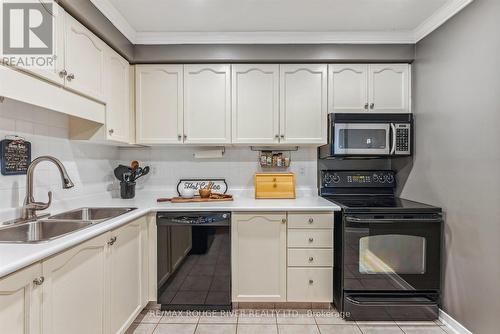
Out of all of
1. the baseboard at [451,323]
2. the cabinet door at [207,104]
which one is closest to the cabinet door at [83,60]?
the cabinet door at [207,104]

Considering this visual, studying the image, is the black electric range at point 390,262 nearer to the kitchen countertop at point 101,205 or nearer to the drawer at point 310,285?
the drawer at point 310,285

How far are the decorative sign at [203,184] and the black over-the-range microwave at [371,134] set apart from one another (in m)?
1.13

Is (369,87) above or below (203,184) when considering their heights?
above

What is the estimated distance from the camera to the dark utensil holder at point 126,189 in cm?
263

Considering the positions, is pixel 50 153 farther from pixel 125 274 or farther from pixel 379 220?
pixel 379 220

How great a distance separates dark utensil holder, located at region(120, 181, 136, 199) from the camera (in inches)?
104

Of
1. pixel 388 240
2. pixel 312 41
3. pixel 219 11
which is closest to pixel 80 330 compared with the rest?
pixel 388 240

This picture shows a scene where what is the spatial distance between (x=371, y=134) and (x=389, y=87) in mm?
499

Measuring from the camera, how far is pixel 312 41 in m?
2.45

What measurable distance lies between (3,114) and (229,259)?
5.56 feet

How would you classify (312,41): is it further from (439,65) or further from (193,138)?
(193,138)

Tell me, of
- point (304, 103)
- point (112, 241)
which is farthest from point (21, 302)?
point (304, 103)

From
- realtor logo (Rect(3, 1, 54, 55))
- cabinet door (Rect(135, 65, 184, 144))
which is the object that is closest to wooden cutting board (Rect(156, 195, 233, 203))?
cabinet door (Rect(135, 65, 184, 144))

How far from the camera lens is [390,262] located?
209cm
